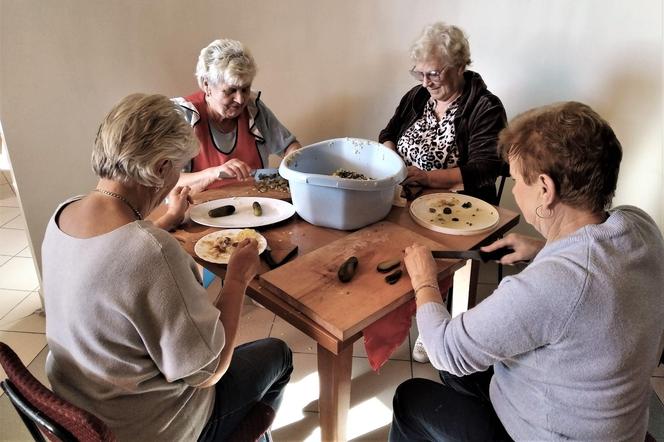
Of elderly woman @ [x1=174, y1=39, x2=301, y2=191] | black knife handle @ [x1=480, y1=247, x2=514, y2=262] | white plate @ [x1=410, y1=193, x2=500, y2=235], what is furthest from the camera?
elderly woman @ [x1=174, y1=39, x2=301, y2=191]

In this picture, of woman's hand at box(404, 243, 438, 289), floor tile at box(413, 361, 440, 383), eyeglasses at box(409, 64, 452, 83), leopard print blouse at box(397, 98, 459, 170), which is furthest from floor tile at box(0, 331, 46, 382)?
eyeglasses at box(409, 64, 452, 83)

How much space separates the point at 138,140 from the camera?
2.93ft

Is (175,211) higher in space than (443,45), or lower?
lower

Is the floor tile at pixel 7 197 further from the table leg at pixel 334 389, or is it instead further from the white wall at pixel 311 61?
the table leg at pixel 334 389

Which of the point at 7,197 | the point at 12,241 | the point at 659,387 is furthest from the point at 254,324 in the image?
the point at 7,197

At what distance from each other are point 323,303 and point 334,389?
0.29 m

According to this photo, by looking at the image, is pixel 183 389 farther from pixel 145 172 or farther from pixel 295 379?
pixel 295 379

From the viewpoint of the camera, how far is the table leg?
1104 mm

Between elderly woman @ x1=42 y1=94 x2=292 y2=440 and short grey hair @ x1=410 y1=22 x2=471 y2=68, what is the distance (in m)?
1.19

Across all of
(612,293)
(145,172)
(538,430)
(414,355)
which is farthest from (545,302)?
(414,355)

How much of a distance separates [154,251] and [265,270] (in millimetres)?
402

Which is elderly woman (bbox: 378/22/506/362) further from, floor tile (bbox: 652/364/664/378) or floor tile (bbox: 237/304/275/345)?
floor tile (bbox: 652/364/664/378)

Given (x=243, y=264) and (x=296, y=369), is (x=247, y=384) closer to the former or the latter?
(x=243, y=264)

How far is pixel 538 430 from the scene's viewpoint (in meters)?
0.91
